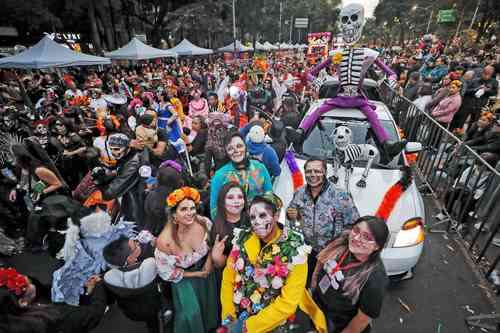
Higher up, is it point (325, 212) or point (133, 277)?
point (325, 212)

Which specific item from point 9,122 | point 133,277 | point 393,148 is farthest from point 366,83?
point 9,122

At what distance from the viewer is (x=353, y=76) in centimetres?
Result: 507

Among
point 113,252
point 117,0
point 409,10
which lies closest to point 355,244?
point 113,252

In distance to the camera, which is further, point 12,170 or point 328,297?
point 12,170

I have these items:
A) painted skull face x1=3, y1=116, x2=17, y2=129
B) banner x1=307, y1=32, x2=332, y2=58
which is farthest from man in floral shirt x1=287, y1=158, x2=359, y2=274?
banner x1=307, y1=32, x2=332, y2=58

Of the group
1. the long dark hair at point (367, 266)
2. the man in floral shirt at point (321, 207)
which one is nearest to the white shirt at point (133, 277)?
the man in floral shirt at point (321, 207)

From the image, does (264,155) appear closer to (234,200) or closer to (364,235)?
(234,200)

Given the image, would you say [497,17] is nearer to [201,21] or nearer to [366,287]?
[201,21]

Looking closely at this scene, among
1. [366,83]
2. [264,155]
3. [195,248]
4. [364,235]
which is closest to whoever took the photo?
[364,235]

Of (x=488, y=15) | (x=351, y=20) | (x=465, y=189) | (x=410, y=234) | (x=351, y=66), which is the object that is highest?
(x=488, y=15)

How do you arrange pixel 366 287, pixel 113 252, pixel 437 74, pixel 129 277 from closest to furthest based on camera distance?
pixel 366 287
pixel 129 277
pixel 113 252
pixel 437 74

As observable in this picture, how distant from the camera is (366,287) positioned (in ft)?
6.41

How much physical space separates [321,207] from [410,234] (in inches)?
48.0

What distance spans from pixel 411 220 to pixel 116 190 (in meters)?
3.41
